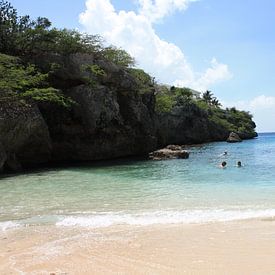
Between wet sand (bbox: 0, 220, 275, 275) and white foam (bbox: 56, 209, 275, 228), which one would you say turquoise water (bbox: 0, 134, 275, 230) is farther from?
wet sand (bbox: 0, 220, 275, 275)

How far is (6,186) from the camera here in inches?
631

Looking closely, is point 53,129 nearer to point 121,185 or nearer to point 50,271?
point 121,185

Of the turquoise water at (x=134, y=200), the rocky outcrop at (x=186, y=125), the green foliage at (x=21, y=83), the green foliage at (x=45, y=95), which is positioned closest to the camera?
the turquoise water at (x=134, y=200)

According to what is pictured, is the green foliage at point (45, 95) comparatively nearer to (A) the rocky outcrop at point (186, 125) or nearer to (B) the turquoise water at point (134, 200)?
(B) the turquoise water at point (134, 200)

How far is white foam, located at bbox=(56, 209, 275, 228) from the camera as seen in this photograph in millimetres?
8695

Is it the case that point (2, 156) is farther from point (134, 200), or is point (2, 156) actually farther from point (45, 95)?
point (134, 200)

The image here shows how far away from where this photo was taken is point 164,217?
9.17m

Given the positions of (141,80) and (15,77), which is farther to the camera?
(141,80)

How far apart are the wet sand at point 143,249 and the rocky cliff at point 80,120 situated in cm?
1558

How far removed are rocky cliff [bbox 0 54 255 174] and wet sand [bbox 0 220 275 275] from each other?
51.1 feet

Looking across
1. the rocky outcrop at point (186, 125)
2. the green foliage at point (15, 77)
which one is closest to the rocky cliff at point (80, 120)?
the green foliage at point (15, 77)

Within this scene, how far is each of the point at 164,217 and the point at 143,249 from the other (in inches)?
106

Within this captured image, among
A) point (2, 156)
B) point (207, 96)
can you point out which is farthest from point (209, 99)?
point (2, 156)

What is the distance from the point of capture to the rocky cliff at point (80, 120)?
23750 millimetres
